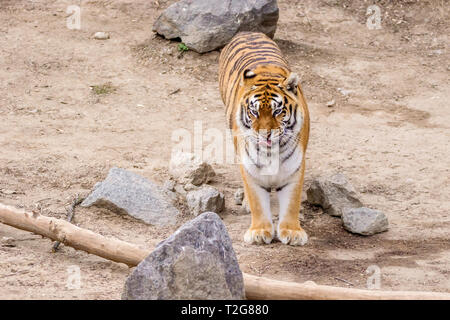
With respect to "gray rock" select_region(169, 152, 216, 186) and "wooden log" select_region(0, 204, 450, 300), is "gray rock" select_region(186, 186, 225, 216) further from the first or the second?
"wooden log" select_region(0, 204, 450, 300)

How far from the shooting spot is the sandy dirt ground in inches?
201

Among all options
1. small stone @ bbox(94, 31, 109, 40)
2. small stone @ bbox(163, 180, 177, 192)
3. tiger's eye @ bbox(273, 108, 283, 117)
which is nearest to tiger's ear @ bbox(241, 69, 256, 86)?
tiger's eye @ bbox(273, 108, 283, 117)

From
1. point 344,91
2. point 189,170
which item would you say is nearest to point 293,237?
point 189,170

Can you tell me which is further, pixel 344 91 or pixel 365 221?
pixel 344 91

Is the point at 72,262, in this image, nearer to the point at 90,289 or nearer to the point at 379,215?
the point at 90,289

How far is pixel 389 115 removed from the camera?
8.30 m

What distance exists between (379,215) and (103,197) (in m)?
2.13

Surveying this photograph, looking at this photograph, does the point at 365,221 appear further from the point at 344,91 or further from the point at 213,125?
the point at 344,91

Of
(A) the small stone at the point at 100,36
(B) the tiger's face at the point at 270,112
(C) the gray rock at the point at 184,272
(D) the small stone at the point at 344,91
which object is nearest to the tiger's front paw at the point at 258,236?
(B) the tiger's face at the point at 270,112

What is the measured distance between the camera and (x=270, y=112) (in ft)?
17.1

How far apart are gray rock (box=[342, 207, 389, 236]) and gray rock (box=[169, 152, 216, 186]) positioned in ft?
4.32

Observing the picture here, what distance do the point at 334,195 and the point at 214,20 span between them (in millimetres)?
3790

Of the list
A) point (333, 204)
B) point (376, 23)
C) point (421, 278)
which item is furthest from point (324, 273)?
point (376, 23)

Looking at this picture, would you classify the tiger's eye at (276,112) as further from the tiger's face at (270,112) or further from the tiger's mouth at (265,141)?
the tiger's mouth at (265,141)
